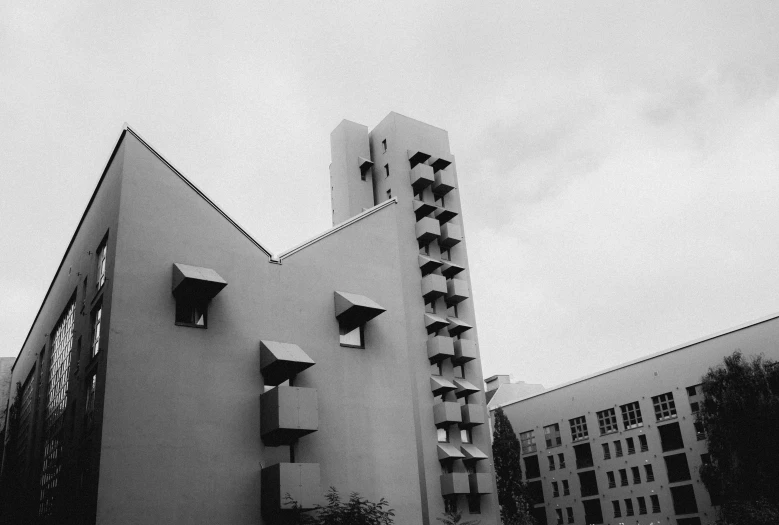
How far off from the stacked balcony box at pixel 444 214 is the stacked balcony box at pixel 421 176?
7.23ft

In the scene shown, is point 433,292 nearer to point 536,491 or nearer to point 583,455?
point 583,455

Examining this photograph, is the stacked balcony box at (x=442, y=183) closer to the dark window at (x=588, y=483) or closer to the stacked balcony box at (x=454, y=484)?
the stacked balcony box at (x=454, y=484)

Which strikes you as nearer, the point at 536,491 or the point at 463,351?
the point at 463,351

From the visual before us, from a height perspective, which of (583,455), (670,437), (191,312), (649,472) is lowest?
(649,472)

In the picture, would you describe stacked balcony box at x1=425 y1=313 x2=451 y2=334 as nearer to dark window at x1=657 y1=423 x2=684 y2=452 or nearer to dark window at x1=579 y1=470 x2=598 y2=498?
dark window at x1=657 y1=423 x2=684 y2=452

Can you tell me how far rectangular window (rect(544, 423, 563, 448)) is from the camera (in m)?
71.1

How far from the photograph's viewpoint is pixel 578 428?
2702 inches

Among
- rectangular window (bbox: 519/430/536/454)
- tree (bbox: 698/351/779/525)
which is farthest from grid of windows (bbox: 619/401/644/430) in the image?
rectangular window (bbox: 519/430/536/454)

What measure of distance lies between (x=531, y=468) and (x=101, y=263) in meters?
57.0

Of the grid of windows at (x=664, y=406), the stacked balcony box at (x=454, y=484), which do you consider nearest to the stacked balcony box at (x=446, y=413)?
the stacked balcony box at (x=454, y=484)

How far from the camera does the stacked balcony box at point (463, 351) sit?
4859 cm

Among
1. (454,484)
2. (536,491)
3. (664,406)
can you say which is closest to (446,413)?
(454,484)

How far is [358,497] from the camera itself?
28828mm

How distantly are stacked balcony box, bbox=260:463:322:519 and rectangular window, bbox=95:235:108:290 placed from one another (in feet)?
35.7
